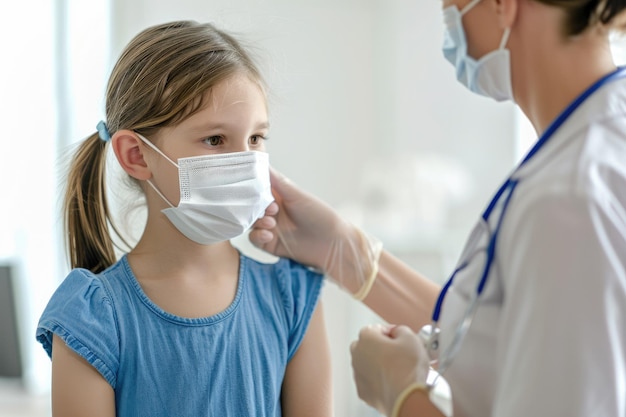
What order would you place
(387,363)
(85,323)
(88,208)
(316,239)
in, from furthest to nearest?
(316,239) < (88,208) < (85,323) < (387,363)

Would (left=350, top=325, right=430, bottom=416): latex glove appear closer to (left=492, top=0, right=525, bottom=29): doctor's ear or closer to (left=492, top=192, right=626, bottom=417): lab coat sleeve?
(left=492, top=192, right=626, bottom=417): lab coat sleeve

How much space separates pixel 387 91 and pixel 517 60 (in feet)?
8.56

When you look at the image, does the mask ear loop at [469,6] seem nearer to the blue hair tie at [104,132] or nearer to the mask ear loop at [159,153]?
the mask ear loop at [159,153]

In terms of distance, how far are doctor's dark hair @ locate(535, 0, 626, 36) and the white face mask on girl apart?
0.67 m

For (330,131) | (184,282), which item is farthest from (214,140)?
(330,131)

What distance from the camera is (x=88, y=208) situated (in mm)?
1627

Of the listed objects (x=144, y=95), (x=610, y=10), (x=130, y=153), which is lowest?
(x=130, y=153)

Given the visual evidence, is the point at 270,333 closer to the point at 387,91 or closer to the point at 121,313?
the point at 121,313

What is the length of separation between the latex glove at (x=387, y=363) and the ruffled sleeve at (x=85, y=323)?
463mm

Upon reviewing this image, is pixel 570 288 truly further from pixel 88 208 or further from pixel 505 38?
pixel 88 208

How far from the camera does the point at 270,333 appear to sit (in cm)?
158

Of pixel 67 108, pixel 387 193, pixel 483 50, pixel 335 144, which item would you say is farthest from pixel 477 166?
pixel 483 50

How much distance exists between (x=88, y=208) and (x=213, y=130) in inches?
14.4

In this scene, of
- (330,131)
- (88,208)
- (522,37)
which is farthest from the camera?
(330,131)
